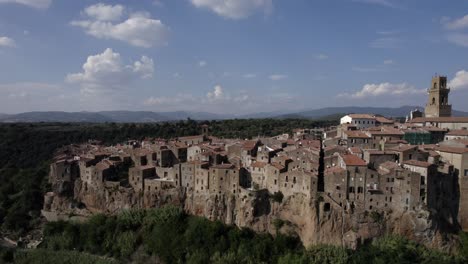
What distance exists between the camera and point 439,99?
2297 inches

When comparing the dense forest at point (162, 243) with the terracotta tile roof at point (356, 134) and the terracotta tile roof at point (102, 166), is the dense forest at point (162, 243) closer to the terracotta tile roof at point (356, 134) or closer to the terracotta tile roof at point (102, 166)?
the terracotta tile roof at point (102, 166)

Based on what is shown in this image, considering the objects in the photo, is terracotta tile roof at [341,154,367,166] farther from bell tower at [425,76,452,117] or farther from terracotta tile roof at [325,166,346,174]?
bell tower at [425,76,452,117]

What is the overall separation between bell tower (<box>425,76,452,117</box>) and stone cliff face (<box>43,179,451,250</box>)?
108ft

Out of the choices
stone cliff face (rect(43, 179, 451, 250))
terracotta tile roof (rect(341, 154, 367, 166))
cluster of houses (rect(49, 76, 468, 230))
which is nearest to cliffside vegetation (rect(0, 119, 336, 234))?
stone cliff face (rect(43, 179, 451, 250))

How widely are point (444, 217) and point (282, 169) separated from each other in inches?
623

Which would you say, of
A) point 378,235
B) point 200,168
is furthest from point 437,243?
point 200,168

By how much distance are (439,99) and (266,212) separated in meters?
40.1

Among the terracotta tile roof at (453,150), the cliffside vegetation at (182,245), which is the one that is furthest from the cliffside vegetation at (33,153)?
the terracotta tile roof at (453,150)

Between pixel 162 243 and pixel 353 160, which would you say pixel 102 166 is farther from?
pixel 353 160

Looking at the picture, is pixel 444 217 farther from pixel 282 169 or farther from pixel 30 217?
pixel 30 217

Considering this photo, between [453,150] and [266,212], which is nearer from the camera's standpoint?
[453,150]

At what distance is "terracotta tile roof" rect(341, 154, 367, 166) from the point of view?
32.5m

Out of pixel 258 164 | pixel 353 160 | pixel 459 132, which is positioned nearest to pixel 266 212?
pixel 258 164

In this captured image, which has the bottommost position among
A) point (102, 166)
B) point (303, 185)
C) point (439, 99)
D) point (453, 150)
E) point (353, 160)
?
point (303, 185)
